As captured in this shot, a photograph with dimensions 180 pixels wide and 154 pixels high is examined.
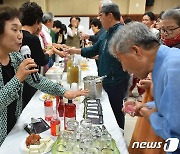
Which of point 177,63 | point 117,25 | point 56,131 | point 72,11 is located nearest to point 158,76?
point 177,63

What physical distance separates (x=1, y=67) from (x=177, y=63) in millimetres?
960

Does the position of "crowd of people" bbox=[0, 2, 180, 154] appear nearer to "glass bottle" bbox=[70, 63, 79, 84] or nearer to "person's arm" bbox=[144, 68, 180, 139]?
"person's arm" bbox=[144, 68, 180, 139]

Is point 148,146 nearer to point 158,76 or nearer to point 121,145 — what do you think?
point 121,145

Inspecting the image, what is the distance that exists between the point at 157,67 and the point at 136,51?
0.36 feet

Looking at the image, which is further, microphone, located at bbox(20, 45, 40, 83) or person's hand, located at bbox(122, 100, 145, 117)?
microphone, located at bbox(20, 45, 40, 83)

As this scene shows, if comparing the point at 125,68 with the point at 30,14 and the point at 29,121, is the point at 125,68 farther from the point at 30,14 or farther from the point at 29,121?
the point at 30,14

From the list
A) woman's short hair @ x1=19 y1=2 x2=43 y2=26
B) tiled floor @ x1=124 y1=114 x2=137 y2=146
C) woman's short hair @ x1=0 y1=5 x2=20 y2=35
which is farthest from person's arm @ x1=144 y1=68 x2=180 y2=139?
tiled floor @ x1=124 y1=114 x2=137 y2=146

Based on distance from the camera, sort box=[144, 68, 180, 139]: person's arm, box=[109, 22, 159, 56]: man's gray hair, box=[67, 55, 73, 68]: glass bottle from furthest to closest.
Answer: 1. box=[67, 55, 73, 68]: glass bottle
2. box=[109, 22, 159, 56]: man's gray hair
3. box=[144, 68, 180, 139]: person's arm

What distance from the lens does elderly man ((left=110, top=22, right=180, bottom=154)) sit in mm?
750

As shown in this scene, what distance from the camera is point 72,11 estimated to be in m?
8.13

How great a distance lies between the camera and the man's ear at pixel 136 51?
0.86 meters

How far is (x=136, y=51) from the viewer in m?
0.87

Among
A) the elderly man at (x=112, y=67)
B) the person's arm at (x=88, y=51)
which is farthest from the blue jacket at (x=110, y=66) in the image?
the person's arm at (x=88, y=51)

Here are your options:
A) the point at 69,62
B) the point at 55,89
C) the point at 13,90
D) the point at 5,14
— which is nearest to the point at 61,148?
the point at 13,90
